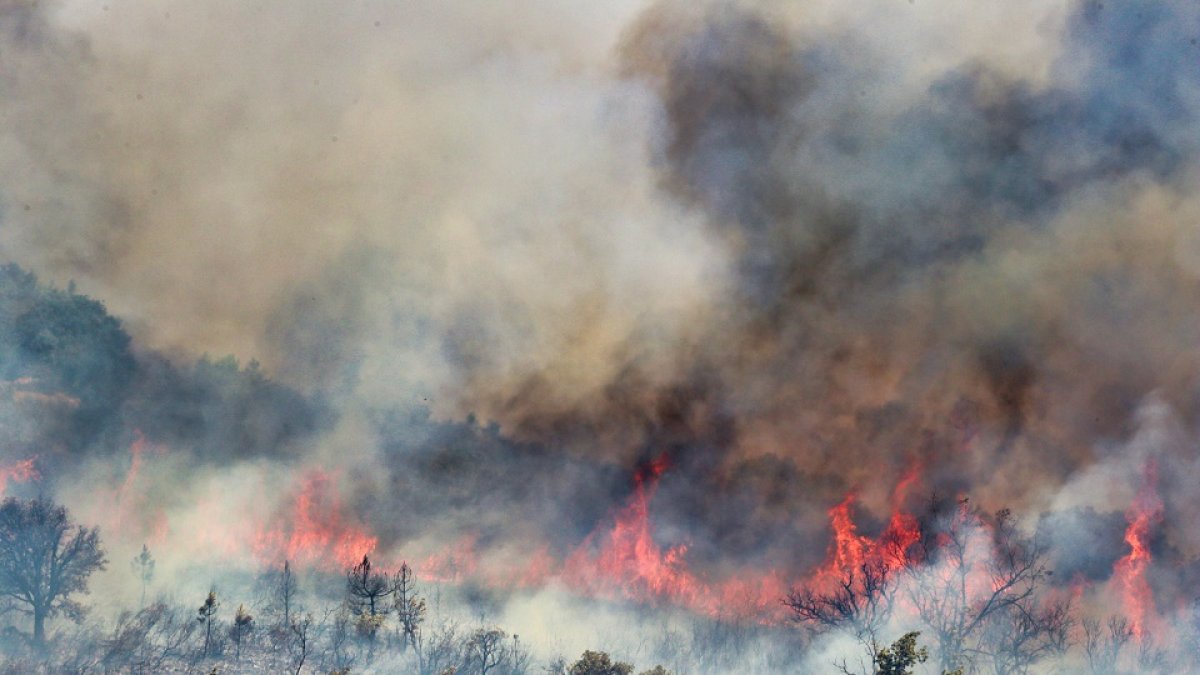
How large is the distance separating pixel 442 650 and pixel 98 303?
49.2 meters

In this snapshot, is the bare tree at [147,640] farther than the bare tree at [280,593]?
No

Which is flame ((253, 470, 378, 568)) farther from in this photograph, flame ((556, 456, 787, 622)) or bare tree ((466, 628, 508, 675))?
bare tree ((466, 628, 508, 675))

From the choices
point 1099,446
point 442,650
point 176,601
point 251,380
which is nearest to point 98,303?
point 251,380

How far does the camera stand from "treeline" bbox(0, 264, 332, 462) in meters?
81.3

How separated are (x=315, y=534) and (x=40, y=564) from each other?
74.3 ft

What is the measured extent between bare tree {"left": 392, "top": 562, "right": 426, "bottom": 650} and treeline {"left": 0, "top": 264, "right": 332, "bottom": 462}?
19491 millimetres

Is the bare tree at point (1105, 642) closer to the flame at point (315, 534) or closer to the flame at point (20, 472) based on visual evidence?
the flame at point (315, 534)

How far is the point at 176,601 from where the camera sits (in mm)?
71938

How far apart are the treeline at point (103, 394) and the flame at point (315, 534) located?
18.7 feet

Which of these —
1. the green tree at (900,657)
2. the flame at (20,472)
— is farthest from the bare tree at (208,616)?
the green tree at (900,657)

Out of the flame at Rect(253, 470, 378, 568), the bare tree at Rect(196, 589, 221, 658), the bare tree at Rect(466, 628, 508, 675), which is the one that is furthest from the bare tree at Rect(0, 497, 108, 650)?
the bare tree at Rect(466, 628, 508, 675)

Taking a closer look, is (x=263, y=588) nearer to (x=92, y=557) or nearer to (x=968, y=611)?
(x=92, y=557)

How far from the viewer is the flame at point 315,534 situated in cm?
7964

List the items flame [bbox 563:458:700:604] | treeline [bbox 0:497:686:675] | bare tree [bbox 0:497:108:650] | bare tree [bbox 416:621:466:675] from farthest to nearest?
1. flame [bbox 563:458:700:604]
2. bare tree [bbox 416:621:466:675]
3. bare tree [bbox 0:497:108:650]
4. treeline [bbox 0:497:686:675]
